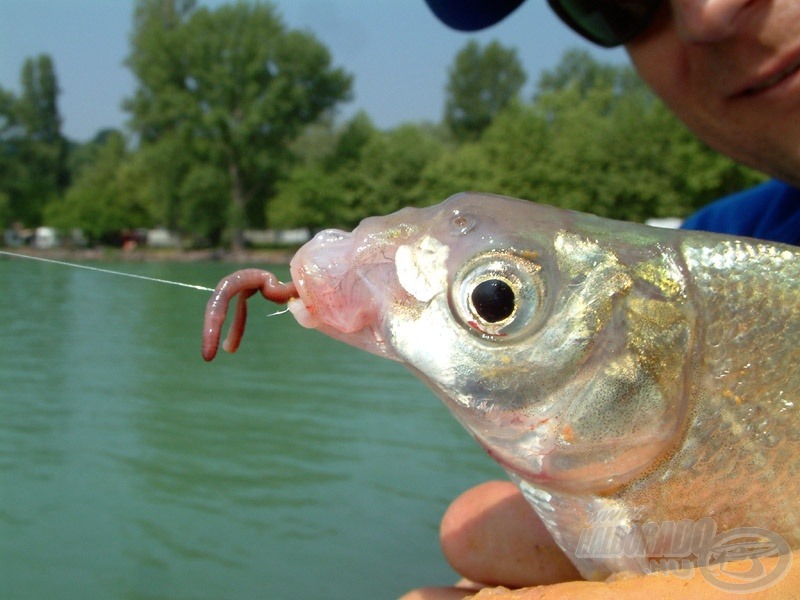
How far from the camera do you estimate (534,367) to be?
144 centimetres

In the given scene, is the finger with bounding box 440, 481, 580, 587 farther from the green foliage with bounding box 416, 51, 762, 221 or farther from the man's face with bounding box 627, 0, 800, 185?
the green foliage with bounding box 416, 51, 762, 221

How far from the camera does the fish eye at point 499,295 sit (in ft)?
4.74

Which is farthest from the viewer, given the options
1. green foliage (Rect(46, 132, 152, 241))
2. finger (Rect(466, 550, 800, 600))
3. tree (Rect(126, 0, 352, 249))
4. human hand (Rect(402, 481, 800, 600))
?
green foliage (Rect(46, 132, 152, 241))

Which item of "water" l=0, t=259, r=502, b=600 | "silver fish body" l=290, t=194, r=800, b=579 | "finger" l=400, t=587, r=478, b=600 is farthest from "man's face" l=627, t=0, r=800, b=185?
"water" l=0, t=259, r=502, b=600

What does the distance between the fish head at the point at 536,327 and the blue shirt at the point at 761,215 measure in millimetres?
1447

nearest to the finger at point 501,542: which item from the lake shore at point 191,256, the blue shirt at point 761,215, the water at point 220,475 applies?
the blue shirt at point 761,215

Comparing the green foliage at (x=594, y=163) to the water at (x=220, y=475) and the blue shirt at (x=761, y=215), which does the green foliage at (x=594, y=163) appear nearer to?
the water at (x=220, y=475)

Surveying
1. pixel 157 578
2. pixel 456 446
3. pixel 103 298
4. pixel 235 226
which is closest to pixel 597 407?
pixel 157 578

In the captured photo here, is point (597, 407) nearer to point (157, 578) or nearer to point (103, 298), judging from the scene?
point (157, 578)

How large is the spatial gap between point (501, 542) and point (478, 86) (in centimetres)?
7981

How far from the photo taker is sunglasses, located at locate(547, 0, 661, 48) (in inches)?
103

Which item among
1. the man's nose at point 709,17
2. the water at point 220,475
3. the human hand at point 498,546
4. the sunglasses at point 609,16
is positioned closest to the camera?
the human hand at point 498,546

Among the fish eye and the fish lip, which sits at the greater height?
the fish lip

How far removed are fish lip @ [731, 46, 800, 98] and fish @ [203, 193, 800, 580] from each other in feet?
3.53
